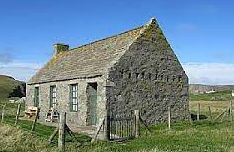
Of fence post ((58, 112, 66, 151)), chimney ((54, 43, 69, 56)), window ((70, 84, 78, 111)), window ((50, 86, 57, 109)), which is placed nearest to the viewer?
fence post ((58, 112, 66, 151))

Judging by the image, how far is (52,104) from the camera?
2970 cm

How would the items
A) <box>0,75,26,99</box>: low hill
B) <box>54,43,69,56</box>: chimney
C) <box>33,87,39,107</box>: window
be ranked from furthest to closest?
<box>0,75,26,99</box>: low hill < <box>54,43,69,56</box>: chimney < <box>33,87,39,107</box>: window

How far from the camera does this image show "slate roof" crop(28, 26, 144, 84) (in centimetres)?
2400

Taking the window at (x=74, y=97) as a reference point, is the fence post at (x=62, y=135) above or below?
below

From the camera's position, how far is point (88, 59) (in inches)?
1078

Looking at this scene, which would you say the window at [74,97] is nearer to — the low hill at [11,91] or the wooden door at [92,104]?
the wooden door at [92,104]

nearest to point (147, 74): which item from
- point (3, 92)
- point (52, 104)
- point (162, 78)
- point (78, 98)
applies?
point (162, 78)

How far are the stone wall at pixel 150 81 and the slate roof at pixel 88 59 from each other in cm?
69

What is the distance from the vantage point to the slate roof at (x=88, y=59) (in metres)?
24.0

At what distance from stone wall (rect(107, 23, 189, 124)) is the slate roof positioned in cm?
69

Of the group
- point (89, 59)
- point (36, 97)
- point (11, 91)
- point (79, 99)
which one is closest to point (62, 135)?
point (79, 99)

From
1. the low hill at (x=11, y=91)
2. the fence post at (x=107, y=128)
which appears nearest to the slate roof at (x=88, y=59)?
the fence post at (x=107, y=128)

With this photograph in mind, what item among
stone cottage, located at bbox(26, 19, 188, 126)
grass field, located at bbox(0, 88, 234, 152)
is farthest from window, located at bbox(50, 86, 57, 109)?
grass field, located at bbox(0, 88, 234, 152)

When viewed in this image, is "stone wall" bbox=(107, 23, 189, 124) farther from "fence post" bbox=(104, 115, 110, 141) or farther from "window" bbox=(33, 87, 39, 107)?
"window" bbox=(33, 87, 39, 107)
